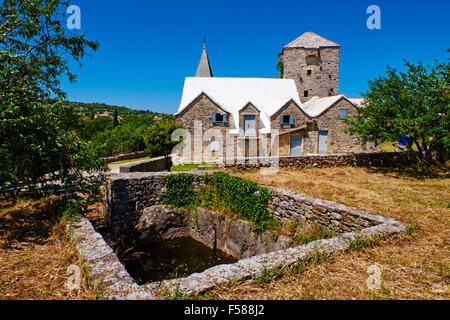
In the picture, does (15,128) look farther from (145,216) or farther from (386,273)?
(386,273)

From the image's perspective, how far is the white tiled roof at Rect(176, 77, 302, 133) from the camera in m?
22.6

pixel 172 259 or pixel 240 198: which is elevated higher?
pixel 240 198

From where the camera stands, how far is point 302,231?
6.26 m

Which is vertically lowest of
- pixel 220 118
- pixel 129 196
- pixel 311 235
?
pixel 311 235

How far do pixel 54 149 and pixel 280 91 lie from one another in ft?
76.7

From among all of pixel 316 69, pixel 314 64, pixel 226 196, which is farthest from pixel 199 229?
pixel 314 64

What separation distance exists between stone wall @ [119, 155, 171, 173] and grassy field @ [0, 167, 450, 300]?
4.51 meters

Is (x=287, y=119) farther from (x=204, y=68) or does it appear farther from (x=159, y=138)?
(x=204, y=68)

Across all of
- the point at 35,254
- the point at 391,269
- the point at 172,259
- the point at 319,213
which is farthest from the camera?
the point at 172,259

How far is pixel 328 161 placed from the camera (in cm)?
1334

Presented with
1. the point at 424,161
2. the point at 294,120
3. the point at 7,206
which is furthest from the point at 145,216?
the point at 294,120

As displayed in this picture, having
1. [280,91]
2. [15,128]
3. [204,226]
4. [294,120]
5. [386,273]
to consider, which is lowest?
[204,226]

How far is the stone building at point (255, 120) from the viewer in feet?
69.9

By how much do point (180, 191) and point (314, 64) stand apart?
2733cm
